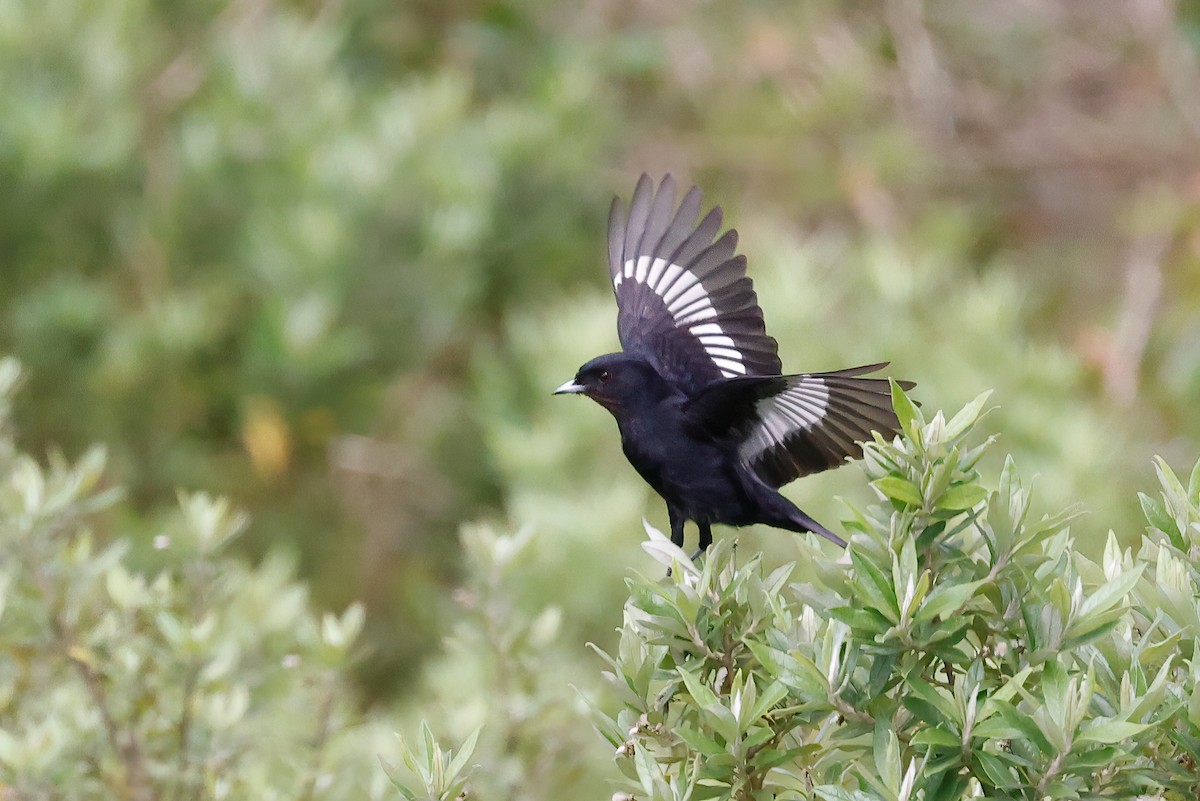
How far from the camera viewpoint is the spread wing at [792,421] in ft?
6.57

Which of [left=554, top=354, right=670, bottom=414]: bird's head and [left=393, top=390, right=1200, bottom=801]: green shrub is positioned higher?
[left=554, top=354, right=670, bottom=414]: bird's head

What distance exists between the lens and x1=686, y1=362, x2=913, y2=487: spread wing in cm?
200

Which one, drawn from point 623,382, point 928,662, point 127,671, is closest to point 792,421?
point 623,382

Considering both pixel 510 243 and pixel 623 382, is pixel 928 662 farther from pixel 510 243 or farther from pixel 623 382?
pixel 510 243

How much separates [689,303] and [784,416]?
1.65ft

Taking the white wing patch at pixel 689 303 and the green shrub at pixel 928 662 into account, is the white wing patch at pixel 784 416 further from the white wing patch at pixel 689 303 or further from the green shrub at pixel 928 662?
the green shrub at pixel 928 662

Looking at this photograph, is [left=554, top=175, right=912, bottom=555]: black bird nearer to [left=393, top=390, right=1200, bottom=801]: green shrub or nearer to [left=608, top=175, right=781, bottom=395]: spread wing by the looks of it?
[left=608, top=175, right=781, bottom=395]: spread wing

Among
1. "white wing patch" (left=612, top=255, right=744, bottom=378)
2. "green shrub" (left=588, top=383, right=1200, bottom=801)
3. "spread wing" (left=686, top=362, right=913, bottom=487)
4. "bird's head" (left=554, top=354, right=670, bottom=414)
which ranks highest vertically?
"white wing patch" (left=612, top=255, right=744, bottom=378)

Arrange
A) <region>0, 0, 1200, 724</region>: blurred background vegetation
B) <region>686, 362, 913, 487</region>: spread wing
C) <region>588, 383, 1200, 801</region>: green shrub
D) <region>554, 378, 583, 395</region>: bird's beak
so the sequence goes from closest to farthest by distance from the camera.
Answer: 1. <region>588, 383, 1200, 801</region>: green shrub
2. <region>686, 362, 913, 487</region>: spread wing
3. <region>554, 378, 583, 395</region>: bird's beak
4. <region>0, 0, 1200, 724</region>: blurred background vegetation

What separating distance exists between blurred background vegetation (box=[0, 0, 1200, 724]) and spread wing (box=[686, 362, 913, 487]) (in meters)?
1.29

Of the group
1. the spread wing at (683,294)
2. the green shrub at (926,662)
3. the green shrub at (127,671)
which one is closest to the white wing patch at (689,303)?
the spread wing at (683,294)

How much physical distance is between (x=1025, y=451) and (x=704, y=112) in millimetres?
3975

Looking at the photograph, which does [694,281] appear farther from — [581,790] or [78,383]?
[78,383]

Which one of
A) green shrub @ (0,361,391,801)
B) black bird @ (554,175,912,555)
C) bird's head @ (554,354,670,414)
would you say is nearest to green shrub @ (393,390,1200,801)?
black bird @ (554,175,912,555)
